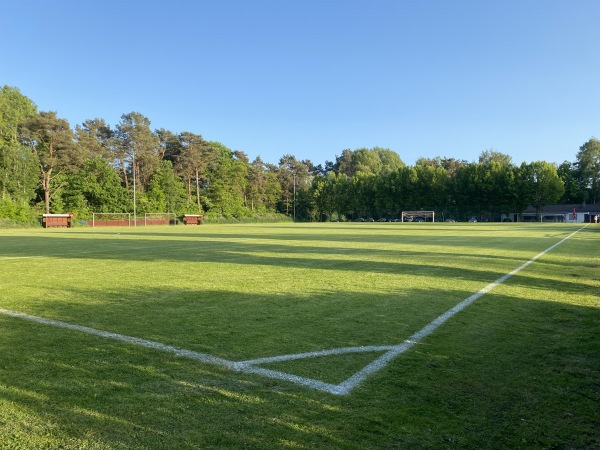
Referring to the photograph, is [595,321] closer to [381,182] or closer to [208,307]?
[208,307]

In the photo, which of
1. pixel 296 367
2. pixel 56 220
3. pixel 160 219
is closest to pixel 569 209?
pixel 160 219

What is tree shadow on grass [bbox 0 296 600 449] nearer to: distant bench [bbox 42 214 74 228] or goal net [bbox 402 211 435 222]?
distant bench [bbox 42 214 74 228]

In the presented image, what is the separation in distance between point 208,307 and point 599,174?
105852 mm

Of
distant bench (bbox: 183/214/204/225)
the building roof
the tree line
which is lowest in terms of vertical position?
distant bench (bbox: 183/214/204/225)

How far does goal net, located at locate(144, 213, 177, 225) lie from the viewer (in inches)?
2616

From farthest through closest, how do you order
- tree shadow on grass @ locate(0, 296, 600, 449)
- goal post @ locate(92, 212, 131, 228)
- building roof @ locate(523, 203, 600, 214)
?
building roof @ locate(523, 203, 600, 214), goal post @ locate(92, 212, 131, 228), tree shadow on grass @ locate(0, 296, 600, 449)

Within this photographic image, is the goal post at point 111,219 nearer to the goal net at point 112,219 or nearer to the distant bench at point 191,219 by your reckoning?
the goal net at point 112,219

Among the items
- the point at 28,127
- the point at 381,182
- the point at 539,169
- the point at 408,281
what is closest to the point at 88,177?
the point at 28,127

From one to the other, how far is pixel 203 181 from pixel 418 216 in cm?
4675

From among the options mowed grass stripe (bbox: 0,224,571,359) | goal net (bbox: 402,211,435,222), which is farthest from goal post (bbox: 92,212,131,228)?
goal net (bbox: 402,211,435,222)

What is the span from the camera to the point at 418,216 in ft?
280

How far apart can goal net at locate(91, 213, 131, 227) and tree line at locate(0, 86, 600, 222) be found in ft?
9.80

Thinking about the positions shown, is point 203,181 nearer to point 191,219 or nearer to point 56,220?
point 191,219

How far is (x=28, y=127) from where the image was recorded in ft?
191
